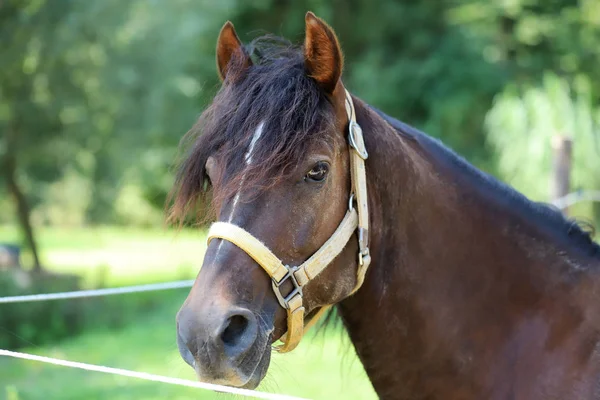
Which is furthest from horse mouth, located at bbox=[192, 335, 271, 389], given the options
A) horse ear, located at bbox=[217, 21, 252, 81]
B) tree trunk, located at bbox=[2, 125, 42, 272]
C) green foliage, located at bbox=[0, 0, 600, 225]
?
tree trunk, located at bbox=[2, 125, 42, 272]

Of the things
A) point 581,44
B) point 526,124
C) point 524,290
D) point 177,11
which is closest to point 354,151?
point 524,290

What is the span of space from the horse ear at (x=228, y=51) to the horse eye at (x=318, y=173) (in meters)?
0.52

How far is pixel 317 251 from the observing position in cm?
214

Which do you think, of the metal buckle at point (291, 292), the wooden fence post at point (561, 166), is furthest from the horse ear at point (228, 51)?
the wooden fence post at point (561, 166)

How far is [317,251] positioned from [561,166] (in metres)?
4.72

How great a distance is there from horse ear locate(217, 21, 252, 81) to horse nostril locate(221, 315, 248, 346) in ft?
3.19

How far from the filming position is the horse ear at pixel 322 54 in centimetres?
220

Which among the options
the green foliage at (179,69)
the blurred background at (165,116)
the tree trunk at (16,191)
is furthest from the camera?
the tree trunk at (16,191)

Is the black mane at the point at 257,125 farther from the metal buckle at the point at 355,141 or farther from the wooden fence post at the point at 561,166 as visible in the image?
the wooden fence post at the point at 561,166

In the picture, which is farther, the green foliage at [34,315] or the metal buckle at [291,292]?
the green foliage at [34,315]

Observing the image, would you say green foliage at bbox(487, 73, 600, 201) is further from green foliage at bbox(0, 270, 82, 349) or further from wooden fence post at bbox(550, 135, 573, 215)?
green foliage at bbox(0, 270, 82, 349)

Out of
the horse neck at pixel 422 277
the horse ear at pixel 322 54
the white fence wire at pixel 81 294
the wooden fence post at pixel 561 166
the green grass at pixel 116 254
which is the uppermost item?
the horse ear at pixel 322 54

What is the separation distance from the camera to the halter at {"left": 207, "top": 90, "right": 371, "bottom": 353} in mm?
2021

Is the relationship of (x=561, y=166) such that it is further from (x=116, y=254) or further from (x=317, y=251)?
(x=116, y=254)
